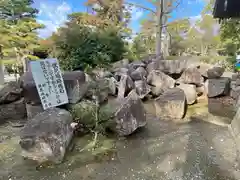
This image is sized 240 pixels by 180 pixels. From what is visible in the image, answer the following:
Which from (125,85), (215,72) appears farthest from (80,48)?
(215,72)

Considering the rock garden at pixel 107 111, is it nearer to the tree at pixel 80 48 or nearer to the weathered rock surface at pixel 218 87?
A: the weathered rock surface at pixel 218 87

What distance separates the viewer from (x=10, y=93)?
405cm

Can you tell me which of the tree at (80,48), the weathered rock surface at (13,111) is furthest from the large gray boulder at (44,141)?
the tree at (80,48)

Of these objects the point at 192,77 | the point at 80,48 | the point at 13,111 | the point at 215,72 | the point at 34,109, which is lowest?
the point at 13,111

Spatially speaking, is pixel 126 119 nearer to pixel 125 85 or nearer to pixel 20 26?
pixel 125 85

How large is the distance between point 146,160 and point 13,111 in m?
3.35

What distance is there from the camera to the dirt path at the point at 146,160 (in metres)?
2.02

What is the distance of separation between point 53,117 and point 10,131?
54.4 inches

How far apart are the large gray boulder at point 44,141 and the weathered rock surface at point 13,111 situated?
1.94m

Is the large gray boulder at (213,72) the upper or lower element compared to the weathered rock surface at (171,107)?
upper

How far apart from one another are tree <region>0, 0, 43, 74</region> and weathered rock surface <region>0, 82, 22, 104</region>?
Answer: 4666mm

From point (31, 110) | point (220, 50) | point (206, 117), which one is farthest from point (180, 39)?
point (31, 110)

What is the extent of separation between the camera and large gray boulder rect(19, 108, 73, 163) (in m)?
2.14

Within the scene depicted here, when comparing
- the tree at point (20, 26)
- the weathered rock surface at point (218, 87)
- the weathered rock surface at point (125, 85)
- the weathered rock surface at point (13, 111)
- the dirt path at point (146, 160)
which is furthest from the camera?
the tree at point (20, 26)
